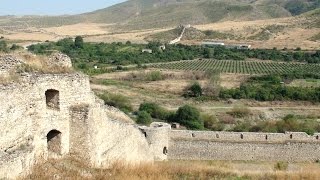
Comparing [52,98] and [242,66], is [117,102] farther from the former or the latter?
[242,66]

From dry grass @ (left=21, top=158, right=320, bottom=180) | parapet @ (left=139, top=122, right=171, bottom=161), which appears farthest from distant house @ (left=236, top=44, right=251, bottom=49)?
dry grass @ (left=21, top=158, right=320, bottom=180)

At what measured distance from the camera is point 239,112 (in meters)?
39.9

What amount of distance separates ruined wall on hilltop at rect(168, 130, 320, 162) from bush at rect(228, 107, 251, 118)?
56.6 ft

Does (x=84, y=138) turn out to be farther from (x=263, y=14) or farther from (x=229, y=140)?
(x=263, y=14)

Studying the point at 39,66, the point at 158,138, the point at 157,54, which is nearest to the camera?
the point at 39,66

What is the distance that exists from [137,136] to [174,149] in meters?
5.28

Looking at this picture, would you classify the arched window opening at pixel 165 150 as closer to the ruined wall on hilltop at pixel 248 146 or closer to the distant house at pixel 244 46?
the ruined wall on hilltop at pixel 248 146

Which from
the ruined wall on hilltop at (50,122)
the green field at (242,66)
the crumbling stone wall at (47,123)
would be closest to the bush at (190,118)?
the crumbling stone wall at (47,123)

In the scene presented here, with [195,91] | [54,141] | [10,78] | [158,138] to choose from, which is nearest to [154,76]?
[195,91]

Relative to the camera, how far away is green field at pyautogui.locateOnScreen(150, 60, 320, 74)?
64012mm

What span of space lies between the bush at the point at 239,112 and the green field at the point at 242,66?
2291cm

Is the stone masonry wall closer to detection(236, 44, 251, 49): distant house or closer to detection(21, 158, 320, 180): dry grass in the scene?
detection(21, 158, 320, 180): dry grass

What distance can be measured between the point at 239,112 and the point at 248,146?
18196 millimetres

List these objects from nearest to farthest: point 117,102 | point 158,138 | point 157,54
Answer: point 158,138
point 117,102
point 157,54
